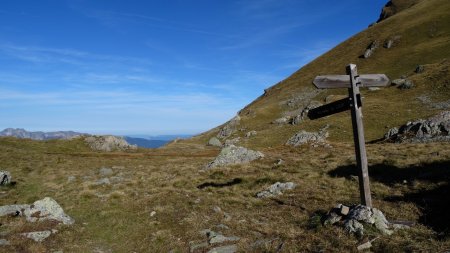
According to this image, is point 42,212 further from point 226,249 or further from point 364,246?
point 364,246

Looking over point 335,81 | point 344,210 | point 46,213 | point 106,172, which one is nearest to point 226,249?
point 344,210

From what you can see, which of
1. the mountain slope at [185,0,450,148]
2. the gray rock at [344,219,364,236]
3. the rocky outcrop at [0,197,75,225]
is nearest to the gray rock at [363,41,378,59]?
the mountain slope at [185,0,450,148]

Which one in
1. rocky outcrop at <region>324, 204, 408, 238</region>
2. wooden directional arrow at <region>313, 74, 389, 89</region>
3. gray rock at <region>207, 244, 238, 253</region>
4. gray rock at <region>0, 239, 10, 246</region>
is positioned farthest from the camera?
wooden directional arrow at <region>313, 74, 389, 89</region>

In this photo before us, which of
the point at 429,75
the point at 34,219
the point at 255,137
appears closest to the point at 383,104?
the point at 429,75

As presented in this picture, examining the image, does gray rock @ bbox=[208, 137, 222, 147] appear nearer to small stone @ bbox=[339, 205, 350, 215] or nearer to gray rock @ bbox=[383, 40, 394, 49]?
small stone @ bbox=[339, 205, 350, 215]

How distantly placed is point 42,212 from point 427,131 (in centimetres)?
3695

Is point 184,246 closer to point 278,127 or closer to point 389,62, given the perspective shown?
point 278,127

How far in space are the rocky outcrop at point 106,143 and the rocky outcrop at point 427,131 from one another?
48.8m

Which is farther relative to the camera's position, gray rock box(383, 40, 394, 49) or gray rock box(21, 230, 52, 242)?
gray rock box(383, 40, 394, 49)

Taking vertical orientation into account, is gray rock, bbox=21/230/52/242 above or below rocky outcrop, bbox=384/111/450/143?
below

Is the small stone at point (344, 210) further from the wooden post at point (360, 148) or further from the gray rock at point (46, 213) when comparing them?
the gray rock at point (46, 213)

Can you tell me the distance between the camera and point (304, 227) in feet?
44.6

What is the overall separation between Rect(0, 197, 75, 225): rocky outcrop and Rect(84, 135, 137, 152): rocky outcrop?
2015 inches

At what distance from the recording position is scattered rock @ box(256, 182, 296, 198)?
20.0m
